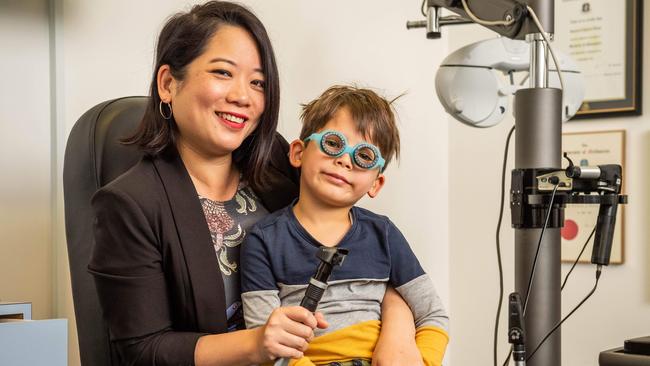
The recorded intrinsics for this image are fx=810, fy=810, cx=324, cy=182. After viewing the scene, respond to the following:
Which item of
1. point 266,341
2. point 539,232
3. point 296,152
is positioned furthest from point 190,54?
point 539,232

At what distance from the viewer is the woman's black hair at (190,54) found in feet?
4.83

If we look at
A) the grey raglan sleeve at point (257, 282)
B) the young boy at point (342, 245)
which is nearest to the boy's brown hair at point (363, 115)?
the young boy at point (342, 245)

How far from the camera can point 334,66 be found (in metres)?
2.39

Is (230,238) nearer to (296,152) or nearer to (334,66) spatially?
(296,152)

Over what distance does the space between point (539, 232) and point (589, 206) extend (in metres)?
1.02

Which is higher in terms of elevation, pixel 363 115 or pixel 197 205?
pixel 363 115

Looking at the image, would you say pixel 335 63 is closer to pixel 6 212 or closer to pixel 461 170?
pixel 461 170

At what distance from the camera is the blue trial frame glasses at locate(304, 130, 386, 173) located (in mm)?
1413

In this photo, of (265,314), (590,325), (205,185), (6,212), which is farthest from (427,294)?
(590,325)

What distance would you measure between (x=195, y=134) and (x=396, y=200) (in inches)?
45.1

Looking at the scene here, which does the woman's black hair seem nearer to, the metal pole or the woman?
the woman

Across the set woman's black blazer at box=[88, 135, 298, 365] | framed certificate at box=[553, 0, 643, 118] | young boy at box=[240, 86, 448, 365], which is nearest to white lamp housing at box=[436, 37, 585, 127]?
framed certificate at box=[553, 0, 643, 118]

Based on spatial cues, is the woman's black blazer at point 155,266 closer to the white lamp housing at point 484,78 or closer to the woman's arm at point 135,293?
the woman's arm at point 135,293

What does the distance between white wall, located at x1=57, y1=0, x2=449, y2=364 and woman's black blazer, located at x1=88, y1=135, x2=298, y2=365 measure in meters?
0.55
